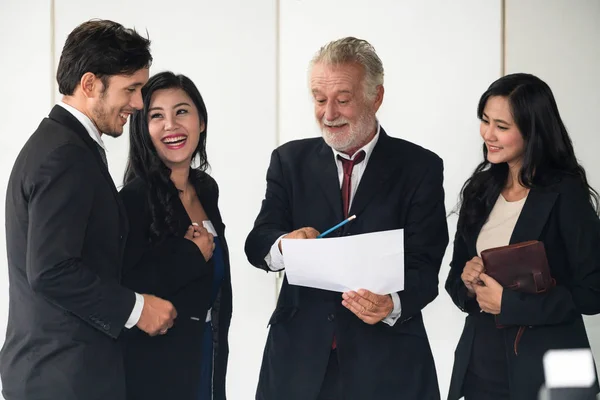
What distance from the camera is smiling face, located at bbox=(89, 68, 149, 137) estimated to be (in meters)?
2.10

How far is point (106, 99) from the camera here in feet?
6.95

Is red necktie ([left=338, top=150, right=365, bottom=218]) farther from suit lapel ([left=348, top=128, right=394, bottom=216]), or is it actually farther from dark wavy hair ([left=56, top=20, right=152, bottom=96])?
dark wavy hair ([left=56, top=20, right=152, bottom=96])

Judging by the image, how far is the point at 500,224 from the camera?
252cm

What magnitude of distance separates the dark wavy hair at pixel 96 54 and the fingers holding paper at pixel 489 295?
1286mm

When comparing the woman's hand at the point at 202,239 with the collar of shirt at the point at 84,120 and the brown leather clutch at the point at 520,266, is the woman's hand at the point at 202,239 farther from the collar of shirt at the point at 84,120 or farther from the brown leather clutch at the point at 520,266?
the brown leather clutch at the point at 520,266

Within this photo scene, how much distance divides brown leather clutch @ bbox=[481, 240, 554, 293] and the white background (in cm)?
126

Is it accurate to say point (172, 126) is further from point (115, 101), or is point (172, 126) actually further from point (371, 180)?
point (371, 180)

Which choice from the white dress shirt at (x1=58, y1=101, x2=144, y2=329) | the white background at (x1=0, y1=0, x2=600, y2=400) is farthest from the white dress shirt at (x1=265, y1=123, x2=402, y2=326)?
the white background at (x1=0, y1=0, x2=600, y2=400)

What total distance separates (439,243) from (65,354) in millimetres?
1150

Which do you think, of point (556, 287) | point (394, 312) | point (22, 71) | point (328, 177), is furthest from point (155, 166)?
point (22, 71)

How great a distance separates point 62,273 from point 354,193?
94 centimetres

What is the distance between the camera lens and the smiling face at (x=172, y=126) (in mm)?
2521

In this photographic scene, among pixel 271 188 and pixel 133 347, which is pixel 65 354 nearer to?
pixel 133 347

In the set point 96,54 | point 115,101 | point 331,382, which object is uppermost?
point 96,54
